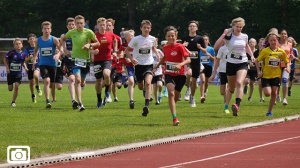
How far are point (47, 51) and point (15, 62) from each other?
→ 3.77 m

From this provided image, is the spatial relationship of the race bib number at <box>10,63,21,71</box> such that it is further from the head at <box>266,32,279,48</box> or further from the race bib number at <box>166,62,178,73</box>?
the race bib number at <box>166,62,178,73</box>

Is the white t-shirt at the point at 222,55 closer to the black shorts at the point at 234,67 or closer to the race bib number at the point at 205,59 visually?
the race bib number at the point at 205,59

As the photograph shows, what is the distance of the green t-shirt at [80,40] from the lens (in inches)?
917

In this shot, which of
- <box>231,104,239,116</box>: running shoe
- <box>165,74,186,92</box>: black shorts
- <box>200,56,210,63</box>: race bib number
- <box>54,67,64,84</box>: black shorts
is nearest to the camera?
<box>165,74,186,92</box>: black shorts

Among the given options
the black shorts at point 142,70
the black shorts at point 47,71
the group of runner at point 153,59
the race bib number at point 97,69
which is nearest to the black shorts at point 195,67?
the group of runner at point 153,59

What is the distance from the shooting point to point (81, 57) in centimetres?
2328

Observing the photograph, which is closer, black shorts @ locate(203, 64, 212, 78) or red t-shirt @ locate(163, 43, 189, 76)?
red t-shirt @ locate(163, 43, 189, 76)

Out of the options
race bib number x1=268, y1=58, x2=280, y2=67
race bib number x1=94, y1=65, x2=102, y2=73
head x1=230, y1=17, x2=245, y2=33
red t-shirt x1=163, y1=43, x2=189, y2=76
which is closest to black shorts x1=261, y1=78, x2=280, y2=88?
race bib number x1=268, y1=58, x2=280, y2=67

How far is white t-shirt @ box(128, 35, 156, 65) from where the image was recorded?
22.5 metres

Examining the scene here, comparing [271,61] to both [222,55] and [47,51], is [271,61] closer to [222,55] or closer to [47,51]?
[222,55]

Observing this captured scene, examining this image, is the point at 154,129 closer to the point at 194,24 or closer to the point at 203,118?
the point at 203,118

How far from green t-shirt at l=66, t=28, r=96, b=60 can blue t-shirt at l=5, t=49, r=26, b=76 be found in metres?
5.17

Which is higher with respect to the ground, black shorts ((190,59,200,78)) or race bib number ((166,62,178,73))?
race bib number ((166,62,178,73))

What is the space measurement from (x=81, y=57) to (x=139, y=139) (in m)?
7.78
